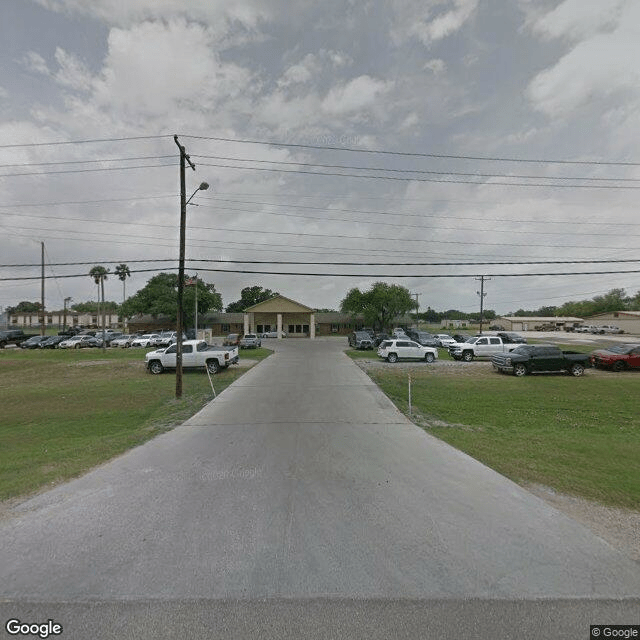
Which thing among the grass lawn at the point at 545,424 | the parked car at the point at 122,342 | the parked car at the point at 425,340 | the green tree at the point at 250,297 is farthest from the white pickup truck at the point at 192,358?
the green tree at the point at 250,297

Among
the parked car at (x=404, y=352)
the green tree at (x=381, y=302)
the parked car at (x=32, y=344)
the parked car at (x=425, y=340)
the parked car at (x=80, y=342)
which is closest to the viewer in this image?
the parked car at (x=404, y=352)

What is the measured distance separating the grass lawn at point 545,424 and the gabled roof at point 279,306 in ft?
139

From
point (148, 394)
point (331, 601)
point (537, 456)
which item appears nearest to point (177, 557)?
point (331, 601)

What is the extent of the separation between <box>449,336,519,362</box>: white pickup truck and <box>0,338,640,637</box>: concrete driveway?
20.4 m

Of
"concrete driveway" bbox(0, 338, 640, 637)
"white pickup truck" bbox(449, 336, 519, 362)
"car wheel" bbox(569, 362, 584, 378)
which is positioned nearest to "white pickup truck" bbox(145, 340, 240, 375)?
"concrete driveway" bbox(0, 338, 640, 637)

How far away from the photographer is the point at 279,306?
59.2 meters

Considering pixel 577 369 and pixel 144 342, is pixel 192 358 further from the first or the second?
pixel 144 342

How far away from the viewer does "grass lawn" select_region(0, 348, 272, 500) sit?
606 centimetres

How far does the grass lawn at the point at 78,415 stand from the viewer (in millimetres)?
6059

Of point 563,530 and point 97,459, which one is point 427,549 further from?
point 97,459

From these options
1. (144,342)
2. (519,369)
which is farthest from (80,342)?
(519,369)

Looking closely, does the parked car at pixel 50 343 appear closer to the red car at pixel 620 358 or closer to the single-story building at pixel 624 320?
the red car at pixel 620 358

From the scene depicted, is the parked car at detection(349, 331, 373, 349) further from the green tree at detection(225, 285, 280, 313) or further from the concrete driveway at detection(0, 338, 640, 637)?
the green tree at detection(225, 285, 280, 313)

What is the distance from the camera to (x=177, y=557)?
3424 mm
